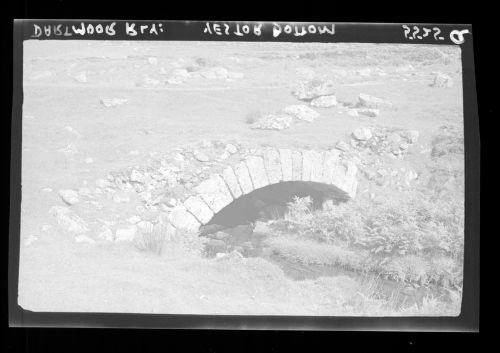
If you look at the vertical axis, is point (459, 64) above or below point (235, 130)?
above

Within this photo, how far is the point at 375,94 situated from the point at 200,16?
0.86 metres

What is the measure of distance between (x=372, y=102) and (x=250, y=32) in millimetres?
630

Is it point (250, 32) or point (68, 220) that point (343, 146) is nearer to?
point (250, 32)

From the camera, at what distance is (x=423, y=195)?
8.51 feet

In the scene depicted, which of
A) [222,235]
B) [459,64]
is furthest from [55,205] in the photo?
[459,64]

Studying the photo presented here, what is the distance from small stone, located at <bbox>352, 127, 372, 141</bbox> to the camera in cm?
263

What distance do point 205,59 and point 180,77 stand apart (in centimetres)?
14

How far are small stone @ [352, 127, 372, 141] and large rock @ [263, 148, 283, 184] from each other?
1.17ft

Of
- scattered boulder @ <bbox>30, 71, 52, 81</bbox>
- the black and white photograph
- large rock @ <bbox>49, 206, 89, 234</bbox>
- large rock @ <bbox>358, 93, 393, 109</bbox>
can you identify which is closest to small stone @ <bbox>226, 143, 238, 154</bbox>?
the black and white photograph

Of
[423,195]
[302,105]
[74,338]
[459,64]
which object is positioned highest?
[459,64]

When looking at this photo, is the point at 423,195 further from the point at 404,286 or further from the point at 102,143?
the point at 102,143

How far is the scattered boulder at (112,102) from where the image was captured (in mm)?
2619

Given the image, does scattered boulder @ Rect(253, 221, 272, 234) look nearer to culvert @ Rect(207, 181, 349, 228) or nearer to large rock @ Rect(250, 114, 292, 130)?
culvert @ Rect(207, 181, 349, 228)

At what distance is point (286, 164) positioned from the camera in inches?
103
